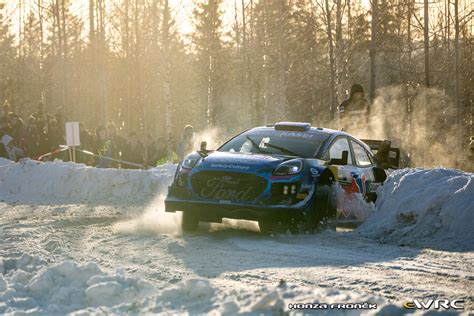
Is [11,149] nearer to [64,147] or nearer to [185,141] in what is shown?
[64,147]

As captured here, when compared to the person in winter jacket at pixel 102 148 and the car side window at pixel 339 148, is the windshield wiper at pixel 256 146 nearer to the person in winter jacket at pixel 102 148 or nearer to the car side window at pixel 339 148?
the car side window at pixel 339 148

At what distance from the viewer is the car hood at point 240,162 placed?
10.3 m

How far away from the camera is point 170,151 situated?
2545 cm

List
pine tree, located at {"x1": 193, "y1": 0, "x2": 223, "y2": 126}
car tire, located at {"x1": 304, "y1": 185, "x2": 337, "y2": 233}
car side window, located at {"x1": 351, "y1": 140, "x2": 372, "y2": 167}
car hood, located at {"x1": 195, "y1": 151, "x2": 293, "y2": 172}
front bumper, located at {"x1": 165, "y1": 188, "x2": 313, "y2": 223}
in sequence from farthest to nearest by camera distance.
Answer: pine tree, located at {"x1": 193, "y1": 0, "x2": 223, "y2": 126} < car side window, located at {"x1": 351, "y1": 140, "x2": 372, "y2": 167} < car tire, located at {"x1": 304, "y1": 185, "x2": 337, "y2": 233} < car hood, located at {"x1": 195, "y1": 151, "x2": 293, "y2": 172} < front bumper, located at {"x1": 165, "y1": 188, "x2": 313, "y2": 223}

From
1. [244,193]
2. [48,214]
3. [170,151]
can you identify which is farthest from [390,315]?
[170,151]

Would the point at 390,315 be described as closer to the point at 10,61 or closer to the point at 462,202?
the point at 462,202

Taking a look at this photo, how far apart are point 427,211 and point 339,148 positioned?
Answer: 5.83 feet

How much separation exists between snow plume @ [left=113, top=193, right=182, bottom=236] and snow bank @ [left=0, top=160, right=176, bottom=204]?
422cm

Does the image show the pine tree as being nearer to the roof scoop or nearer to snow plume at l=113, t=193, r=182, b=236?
snow plume at l=113, t=193, r=182, b=236

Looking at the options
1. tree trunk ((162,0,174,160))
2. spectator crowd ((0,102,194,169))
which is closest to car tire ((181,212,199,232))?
spectator crowd ((0,102,194,169))

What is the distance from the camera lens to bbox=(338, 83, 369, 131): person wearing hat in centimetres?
1998

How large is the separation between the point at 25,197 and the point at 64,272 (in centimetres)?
1180

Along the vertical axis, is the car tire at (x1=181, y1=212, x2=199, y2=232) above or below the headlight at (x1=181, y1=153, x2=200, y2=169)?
below

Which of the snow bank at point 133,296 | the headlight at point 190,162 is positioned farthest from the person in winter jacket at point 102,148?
the snow bank at point 133,296
